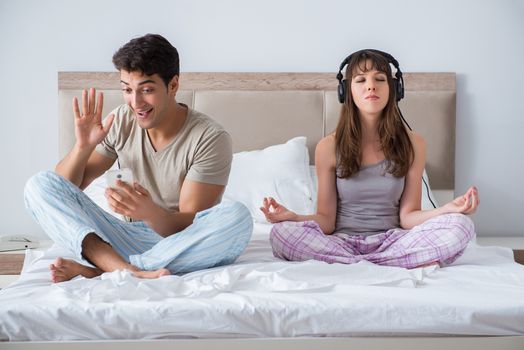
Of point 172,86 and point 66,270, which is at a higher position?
point 172,86

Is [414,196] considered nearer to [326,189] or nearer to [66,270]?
[326,189]

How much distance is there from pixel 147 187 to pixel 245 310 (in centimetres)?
76

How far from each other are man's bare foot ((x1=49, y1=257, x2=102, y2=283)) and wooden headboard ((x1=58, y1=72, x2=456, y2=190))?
156cm

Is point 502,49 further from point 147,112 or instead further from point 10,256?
point 10,256

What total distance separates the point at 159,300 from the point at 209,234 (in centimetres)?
37

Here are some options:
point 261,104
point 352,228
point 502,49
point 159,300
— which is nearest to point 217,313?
point 159,300

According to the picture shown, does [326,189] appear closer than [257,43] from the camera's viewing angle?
Yes

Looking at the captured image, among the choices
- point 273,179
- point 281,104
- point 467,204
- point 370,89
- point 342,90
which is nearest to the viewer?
point 467,204

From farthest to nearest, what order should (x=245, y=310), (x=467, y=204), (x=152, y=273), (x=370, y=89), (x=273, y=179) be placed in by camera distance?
(x=273, y=179) → (x=370, y=89) → (x=467, y=204) → (x=152, y=273) → (x=245, y=310)

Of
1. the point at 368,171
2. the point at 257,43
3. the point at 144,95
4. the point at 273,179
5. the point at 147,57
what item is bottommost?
the point at 273,179

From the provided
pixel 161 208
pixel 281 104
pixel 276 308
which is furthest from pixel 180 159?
pixel 281 104

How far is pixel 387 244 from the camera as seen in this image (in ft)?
8.11

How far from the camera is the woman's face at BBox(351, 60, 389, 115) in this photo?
2.56 m

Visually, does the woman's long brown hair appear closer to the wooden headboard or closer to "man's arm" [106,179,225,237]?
"man's arm" [106,179,225,237]
